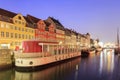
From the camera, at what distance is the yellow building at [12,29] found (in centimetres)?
5853

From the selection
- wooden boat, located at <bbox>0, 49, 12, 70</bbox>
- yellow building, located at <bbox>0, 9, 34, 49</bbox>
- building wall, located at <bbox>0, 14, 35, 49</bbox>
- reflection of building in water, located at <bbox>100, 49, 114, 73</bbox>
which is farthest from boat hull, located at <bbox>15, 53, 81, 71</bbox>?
yellow building, located at <bbox>0, 9, 34, 49</bbox>

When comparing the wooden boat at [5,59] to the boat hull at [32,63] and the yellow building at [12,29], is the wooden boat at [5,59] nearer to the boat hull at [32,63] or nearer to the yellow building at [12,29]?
the boat hull at [32,63]

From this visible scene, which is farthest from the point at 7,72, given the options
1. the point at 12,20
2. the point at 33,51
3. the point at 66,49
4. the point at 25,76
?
the point at 66,49

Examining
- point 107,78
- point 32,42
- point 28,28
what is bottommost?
point 107,78

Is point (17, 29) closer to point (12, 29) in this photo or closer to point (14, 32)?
point (14, 32)

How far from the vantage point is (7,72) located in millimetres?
41562

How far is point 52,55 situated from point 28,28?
21.6m

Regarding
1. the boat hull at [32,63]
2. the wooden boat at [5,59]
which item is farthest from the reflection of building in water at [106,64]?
the wooden boat at [5,59]

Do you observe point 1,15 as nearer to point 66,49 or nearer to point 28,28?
point 28,28

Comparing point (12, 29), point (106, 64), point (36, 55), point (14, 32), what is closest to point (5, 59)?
point (36, 55)

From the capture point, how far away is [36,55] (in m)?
45.3

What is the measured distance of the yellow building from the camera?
58.5 m

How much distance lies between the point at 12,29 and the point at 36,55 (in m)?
21.1

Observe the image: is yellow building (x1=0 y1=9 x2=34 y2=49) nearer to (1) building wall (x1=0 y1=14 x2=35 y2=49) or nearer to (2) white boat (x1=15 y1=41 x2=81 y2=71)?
(1) building wall (x1=0 y1=14 x2=35 y2=49)
